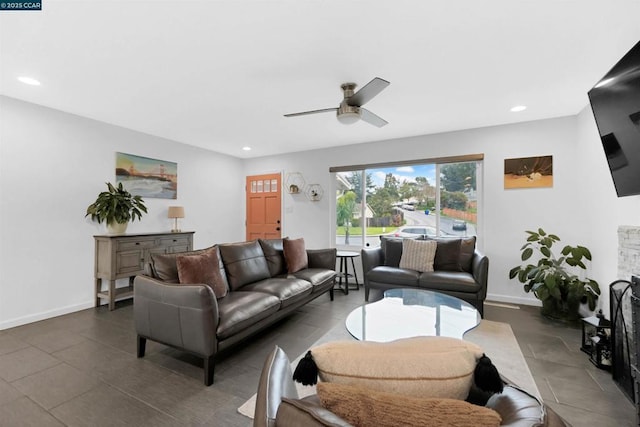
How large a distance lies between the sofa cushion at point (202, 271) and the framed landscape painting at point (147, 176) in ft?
7.83

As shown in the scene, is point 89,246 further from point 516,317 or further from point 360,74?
point 516,317

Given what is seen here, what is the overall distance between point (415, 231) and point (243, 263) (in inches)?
113

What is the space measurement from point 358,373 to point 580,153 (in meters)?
4.24

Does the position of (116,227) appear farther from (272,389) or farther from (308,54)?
(272,389)

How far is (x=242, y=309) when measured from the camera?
2.21m

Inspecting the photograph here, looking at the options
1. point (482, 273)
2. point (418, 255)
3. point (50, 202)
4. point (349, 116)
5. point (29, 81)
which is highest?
point (29, 81)

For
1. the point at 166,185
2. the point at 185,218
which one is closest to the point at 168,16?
the point at 166,185

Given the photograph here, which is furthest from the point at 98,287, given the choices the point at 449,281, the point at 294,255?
the point at 449,281

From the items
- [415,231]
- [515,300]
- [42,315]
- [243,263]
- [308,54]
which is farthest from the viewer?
[415,231]

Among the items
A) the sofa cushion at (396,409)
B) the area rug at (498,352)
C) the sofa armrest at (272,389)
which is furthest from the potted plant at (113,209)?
the sofa cushion at (396,409)

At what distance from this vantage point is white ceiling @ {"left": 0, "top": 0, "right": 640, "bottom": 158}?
5.63ft

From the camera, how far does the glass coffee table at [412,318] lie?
1.97 m

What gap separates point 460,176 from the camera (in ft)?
13.6

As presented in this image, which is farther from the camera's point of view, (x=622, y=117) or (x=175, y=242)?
(x=175, y=242)
